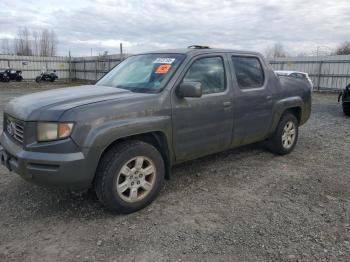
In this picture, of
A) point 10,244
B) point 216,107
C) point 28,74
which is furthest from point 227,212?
point 28,74

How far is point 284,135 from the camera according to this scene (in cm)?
584

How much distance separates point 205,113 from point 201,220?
1.35m

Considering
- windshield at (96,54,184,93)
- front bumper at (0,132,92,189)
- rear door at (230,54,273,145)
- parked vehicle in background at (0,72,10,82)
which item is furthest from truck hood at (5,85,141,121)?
parked vehicle in background at (0,72,10,82)

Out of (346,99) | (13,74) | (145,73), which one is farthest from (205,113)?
(13,74)

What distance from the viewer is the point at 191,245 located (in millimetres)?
3096

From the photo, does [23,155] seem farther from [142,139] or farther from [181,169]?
[181,169]

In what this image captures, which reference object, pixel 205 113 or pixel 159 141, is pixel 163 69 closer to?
pixel 205 113

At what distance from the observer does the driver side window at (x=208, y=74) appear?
4.23 m

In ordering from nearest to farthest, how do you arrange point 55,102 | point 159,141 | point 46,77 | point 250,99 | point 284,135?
1. point 55,102
2. point 159,141
3. point 250,99
4. point 284,135
5. point 46,77

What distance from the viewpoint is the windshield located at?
13.3 ft

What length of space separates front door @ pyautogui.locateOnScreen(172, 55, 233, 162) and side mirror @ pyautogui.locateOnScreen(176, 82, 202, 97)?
0.40ft

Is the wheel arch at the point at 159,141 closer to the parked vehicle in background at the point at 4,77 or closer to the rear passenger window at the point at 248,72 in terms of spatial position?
the rear passenger window at the point at 248,72

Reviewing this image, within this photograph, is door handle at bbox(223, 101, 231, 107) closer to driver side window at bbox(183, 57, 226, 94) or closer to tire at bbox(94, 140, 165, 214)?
driver side window at bbox(183, 57, 226, 94)

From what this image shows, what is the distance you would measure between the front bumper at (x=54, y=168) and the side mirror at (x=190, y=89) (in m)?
1.35
